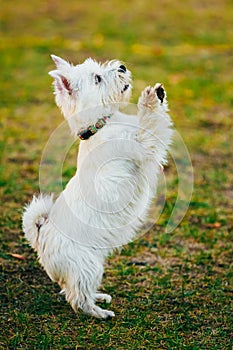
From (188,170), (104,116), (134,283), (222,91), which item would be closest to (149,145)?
(104,116)

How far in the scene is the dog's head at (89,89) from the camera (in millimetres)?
3980

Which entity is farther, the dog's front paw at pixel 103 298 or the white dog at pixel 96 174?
the dog's front paw at pixel 103 298

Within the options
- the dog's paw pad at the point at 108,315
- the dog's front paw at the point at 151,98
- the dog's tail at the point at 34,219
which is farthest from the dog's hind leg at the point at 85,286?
the dog's front paw at the point at 151,98

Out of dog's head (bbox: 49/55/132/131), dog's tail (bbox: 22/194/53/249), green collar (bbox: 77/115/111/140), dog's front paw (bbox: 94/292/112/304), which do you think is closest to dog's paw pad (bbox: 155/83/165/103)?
dog's head (bbox: 49/55/132/131)

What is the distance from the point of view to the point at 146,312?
13.7 feet

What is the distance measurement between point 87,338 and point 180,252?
53.6 inches

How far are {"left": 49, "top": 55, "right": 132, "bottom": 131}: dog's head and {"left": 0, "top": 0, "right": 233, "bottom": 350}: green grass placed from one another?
1243 mm

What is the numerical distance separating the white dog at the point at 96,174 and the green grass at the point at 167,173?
330mm

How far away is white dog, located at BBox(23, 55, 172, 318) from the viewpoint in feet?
13.0

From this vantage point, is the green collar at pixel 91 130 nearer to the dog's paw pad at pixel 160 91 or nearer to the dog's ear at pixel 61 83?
the dog's ear at pixel 61 83

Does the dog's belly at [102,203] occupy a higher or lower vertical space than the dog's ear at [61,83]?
lower

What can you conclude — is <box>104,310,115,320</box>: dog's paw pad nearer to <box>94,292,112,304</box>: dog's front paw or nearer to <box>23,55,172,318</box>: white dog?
<box>23,55,172,318</box>: white dog

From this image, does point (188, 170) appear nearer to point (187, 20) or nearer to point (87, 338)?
point (87, 338)

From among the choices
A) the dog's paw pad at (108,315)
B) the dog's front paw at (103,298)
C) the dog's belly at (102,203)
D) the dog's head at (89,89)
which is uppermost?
the dog's head at (89,89)
